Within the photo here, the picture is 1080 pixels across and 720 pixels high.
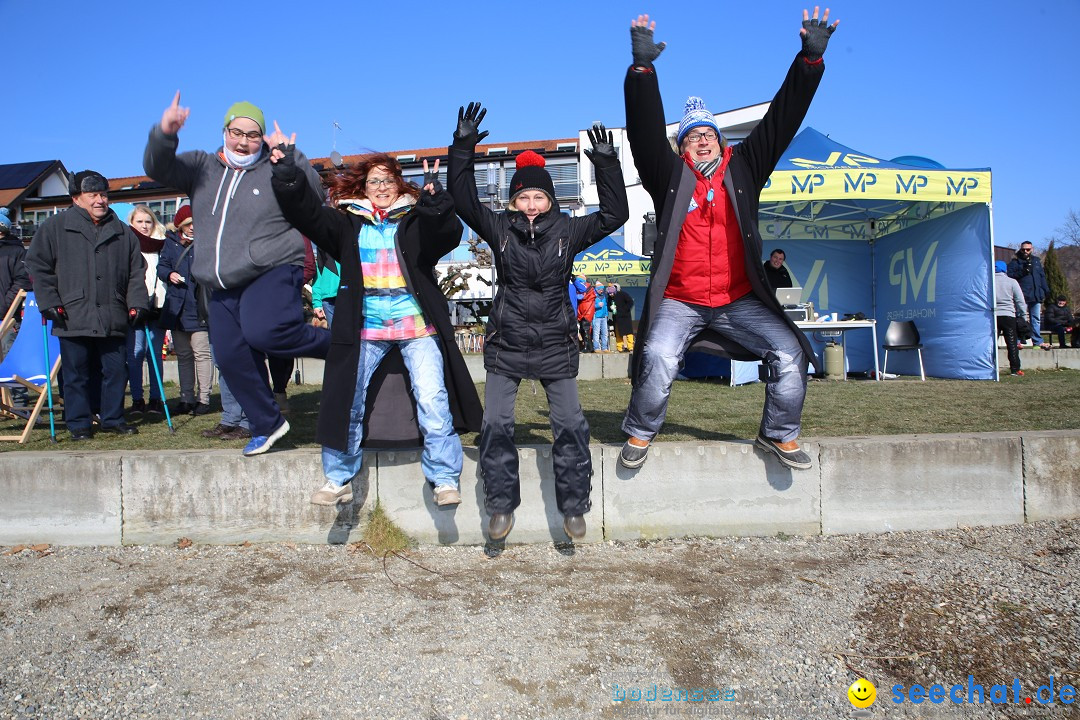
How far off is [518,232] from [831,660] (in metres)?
2.34

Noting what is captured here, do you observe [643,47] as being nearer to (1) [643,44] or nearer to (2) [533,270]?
(1) [643,44]

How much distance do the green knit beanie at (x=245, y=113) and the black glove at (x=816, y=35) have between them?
2926mm

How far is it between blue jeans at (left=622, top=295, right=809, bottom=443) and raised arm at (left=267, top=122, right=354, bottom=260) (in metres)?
1.72

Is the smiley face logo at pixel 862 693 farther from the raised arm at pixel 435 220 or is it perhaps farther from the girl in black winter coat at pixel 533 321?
the raised arm at pixel 435 220

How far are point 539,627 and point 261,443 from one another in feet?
6.68

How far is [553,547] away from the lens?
13.0 ft

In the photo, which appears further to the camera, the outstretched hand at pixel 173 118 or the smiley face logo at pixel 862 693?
Result: the outstretched hand at pixel 173 118

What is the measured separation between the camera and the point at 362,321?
385 cm

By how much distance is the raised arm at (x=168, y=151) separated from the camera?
12.1ft

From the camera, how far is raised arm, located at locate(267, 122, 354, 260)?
3561 millimetres

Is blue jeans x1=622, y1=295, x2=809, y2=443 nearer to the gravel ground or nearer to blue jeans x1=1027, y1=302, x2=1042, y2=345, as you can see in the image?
the gravel ground

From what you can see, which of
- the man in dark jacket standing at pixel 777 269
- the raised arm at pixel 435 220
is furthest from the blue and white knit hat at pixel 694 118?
the man in dark jacket standing at pixel 777 269

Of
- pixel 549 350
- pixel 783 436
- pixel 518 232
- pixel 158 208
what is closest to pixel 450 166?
pixel 518 232

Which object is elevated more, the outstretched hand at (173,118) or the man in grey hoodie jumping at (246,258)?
the outstretched hand at (173,118)
